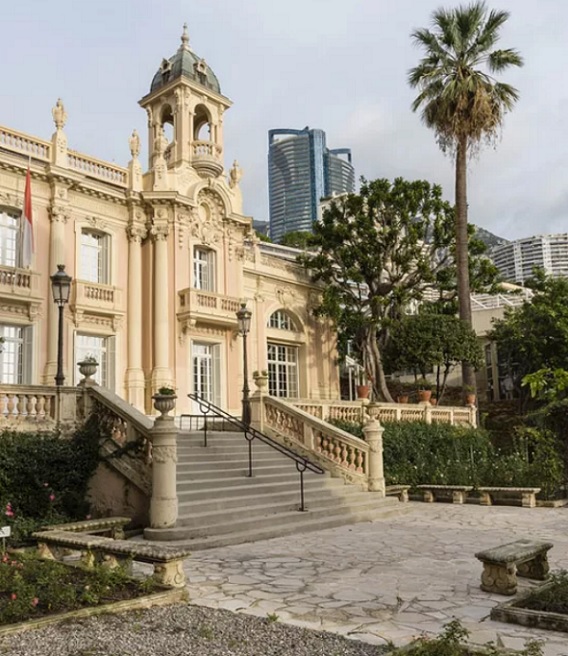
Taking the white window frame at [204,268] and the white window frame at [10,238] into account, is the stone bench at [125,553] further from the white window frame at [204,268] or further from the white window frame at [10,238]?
the white window frame at [204,268]

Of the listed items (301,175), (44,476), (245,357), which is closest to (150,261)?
(245,357)

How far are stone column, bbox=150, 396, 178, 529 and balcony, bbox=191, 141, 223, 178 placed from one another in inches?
551

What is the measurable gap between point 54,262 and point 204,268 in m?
5.42

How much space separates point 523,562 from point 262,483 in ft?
21.4

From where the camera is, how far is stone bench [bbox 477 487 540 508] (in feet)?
48.9

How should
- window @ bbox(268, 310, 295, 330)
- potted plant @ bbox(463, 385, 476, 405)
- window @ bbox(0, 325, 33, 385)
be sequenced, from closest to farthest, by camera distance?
window @ bbox(0, 325, 33, 385)
potted plant @ bbox(463, 385, 476, 405)
window @ bbox(268, 310, 295, 330)

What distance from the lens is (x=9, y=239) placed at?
18562mm

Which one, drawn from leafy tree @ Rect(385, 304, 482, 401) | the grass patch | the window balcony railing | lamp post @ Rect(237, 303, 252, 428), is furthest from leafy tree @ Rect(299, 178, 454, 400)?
the grass patch

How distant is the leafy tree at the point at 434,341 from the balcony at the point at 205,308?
237 inches

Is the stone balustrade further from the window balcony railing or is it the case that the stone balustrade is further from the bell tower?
the bell tower

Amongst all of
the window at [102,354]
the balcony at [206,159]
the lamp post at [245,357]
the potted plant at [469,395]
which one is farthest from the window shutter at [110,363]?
the potted plant at [469,395]

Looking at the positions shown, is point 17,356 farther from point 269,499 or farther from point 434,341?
point 434,341

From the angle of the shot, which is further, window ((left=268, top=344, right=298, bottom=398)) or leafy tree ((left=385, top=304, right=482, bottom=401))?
window ((left=268, top=344, right=298, bottom=398))

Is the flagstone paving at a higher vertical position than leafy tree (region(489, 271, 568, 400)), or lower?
lower
